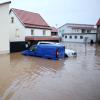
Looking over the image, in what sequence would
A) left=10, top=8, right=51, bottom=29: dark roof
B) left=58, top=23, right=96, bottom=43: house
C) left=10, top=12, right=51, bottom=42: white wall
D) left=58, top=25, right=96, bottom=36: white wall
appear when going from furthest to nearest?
1. left=58, top=25, right=96, bottom=36: white wall
2. left=58, top=23, right=96, bottom=43: house
3. left=10, top=8, right=51, bottom=29: dark roof
4. left=10, top=12, right=51, bottom=42: white wall

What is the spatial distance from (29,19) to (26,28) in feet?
11.2

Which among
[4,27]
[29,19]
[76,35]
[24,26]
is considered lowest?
[76,35]

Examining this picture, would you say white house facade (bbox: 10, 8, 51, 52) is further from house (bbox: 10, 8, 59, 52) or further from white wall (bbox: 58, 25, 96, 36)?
white wall (bbox: 58, 25, 96, 36)

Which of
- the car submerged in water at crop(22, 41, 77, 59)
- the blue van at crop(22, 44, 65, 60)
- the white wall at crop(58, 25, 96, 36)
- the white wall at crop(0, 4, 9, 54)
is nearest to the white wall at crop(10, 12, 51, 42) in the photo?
the white wall at crop(0, 4, 9, 54)

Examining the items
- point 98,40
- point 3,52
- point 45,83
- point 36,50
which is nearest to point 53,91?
point 45,83

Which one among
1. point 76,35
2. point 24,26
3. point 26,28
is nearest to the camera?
point 24,26

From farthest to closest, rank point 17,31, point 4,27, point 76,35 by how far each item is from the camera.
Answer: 1. point 76,35
2. point 17,31
3. point 4,27

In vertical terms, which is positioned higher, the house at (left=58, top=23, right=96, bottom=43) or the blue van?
the house at (left=58, top=23, right=96, bottom=43)

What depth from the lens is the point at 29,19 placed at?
3381 cm

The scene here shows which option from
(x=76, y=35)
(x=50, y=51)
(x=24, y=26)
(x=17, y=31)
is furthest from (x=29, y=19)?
(x=76, y=35)

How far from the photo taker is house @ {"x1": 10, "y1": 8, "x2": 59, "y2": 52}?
30.6m

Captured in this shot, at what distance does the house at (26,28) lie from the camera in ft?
100

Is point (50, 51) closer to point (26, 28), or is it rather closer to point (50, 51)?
point (50, 51)

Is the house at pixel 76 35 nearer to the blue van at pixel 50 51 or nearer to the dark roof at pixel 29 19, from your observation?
the dark roof at pixel 29 19
